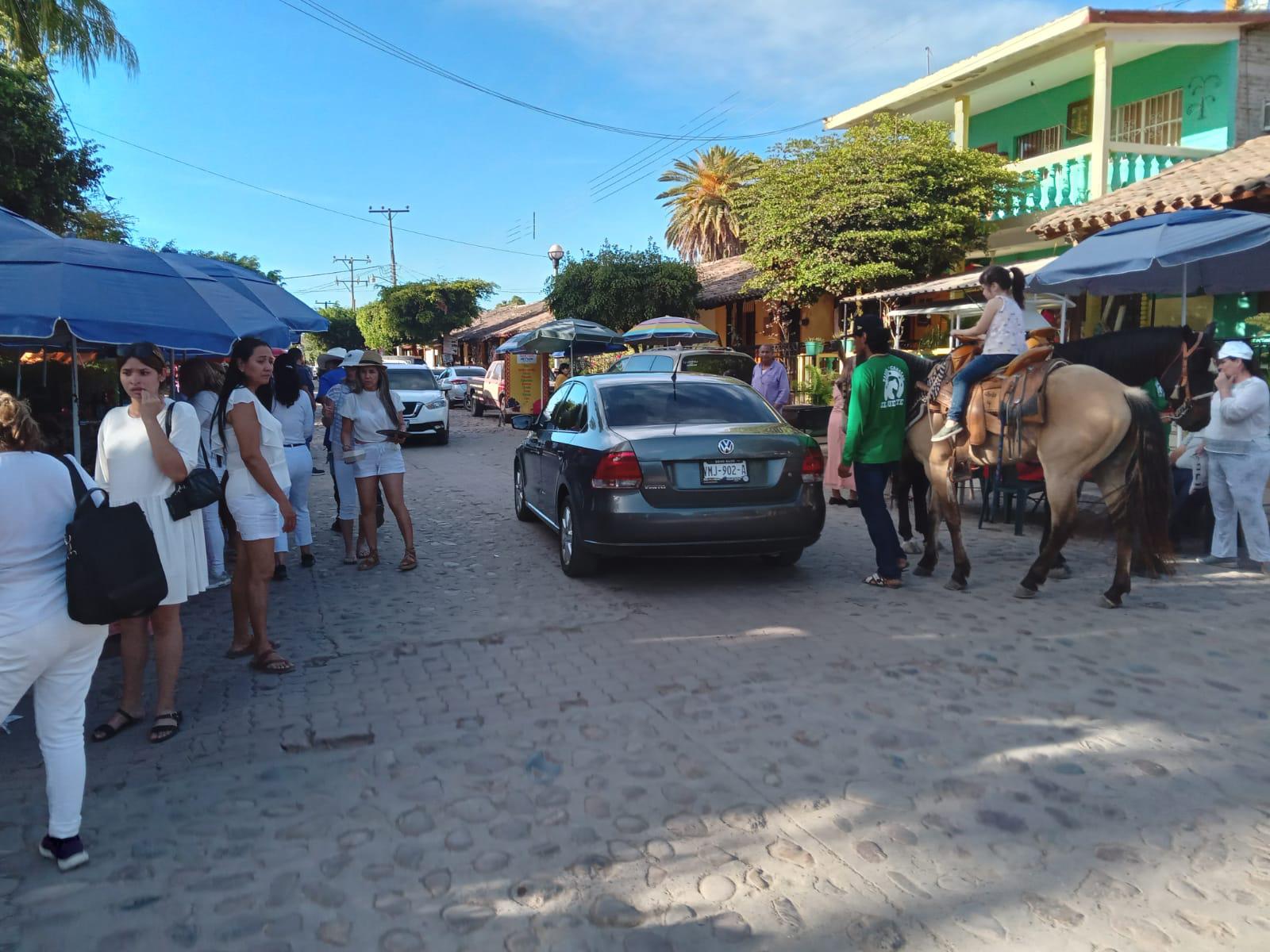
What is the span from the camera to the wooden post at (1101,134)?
15.4m

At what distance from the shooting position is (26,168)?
15.4m

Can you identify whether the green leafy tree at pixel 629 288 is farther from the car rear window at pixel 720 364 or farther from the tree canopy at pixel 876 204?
the car rear window at pixel 720 364

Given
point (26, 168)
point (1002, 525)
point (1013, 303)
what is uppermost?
point (26, 168)

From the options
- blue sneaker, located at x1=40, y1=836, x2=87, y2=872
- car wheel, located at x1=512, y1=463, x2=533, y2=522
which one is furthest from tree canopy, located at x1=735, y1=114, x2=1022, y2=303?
blue sneaker, located at x1=40, y1=836, x2=87, y2=872

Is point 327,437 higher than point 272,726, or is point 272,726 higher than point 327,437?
point 327,437

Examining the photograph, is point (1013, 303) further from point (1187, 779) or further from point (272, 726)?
point (272, 726)

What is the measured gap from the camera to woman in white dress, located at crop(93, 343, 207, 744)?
4.24 metres

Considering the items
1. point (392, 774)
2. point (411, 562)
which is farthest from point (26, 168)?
point (392, 774)

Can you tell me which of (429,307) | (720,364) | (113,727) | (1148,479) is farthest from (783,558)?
(429,307)

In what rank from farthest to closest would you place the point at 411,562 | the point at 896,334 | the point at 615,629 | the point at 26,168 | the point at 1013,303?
the point at 896,334
the point at 26,168
the point at 411,562
the point at 1013,303
the point at 615,629

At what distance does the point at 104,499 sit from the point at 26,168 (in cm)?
1553

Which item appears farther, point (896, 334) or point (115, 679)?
point (896, 334)

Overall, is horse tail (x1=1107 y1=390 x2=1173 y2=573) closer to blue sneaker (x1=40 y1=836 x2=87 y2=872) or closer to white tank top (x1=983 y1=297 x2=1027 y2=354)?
white tank top (x1=983 y1=297 x2=1027 y2=354)

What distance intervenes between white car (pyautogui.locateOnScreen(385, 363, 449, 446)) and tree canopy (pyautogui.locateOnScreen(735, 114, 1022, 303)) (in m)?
8.14
